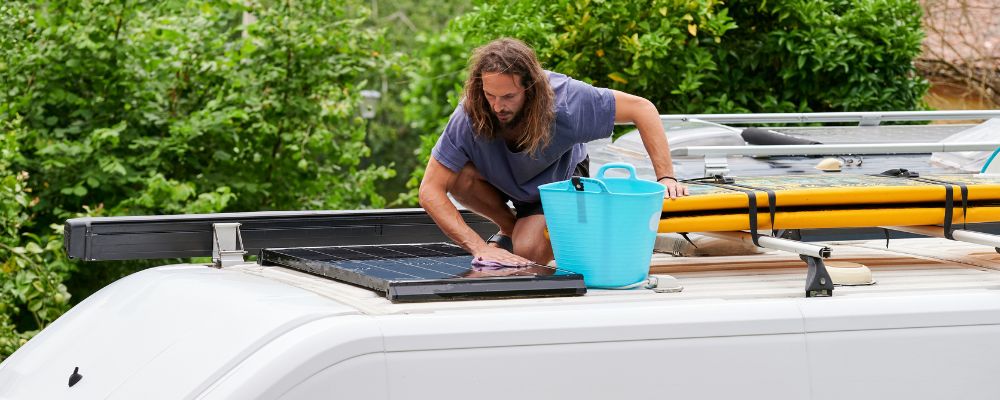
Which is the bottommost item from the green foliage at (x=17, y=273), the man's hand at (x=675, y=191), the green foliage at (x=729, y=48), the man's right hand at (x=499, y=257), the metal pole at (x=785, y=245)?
the green foliage at (x=17, y=273)

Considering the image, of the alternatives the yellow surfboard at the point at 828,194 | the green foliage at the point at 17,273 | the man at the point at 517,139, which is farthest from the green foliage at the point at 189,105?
the yellow surfboard at the point at 828,194

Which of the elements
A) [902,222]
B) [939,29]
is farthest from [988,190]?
[939,29]

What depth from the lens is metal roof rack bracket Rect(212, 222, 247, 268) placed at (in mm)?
3645

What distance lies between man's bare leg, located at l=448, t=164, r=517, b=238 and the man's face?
359 mm

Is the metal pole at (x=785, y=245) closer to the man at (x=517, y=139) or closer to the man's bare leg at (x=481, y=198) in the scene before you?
the man at (x=517, y=139)

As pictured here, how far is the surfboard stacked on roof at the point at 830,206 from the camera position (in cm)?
337

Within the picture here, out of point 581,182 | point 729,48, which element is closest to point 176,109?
point 729,48

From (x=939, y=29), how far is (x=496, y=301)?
28.0 ft

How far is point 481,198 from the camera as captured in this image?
418 centimetres

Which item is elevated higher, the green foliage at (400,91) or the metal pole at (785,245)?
the green foliage at (400,91)

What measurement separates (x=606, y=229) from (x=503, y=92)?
769mm

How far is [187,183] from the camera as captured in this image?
6.63m

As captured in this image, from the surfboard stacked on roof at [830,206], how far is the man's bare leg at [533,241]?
1.79ft

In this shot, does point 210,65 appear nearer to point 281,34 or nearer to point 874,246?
point 281,34
